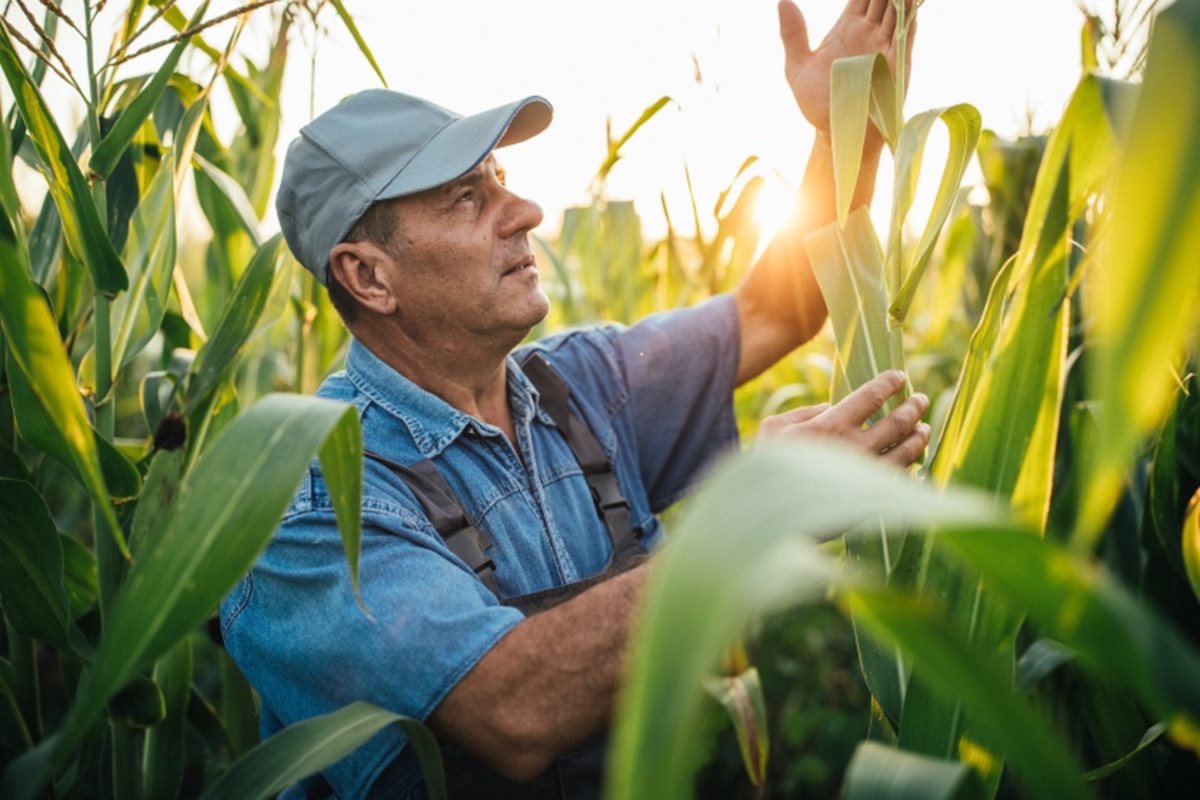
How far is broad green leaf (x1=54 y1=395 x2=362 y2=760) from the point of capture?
53 centimetres

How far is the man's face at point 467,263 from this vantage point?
1.27m

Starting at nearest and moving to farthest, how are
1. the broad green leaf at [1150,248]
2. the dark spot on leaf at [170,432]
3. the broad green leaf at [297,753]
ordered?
the broad green leaf at [1150,248] < the broad green leaf at [297,753] < the dark spot on leaf at [170,432]

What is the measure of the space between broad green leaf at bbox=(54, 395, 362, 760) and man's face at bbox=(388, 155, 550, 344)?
0.72 m

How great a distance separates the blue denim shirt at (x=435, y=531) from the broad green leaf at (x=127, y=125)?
370 millimetres

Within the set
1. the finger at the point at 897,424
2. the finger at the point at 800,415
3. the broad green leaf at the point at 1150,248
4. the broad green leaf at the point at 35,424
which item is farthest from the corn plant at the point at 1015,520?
the broad green leaf at the point at 35,424

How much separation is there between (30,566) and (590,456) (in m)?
0.68

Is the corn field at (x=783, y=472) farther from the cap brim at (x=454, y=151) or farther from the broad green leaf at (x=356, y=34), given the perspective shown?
the cap brim at (x=454, y=151)

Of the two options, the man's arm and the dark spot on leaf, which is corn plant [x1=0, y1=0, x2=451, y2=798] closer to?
the dark spot on leaf

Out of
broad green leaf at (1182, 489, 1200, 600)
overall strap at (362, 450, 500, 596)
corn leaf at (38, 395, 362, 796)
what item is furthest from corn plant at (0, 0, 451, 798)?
broad green leaf at (1182, 489, 1200, 600)

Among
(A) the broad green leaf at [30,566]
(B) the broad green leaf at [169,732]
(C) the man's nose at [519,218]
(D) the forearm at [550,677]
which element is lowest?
(B) the broad green leaf at [169,732]

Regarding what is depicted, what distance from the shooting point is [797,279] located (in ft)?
4.72

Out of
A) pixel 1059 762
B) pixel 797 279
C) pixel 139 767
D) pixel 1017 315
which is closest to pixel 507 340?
pixel 797 279

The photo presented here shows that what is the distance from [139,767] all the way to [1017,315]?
1.02 meters

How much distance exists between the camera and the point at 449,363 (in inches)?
51.6
